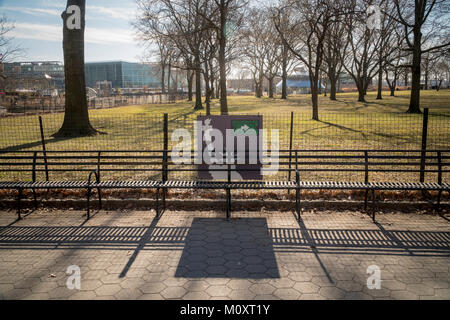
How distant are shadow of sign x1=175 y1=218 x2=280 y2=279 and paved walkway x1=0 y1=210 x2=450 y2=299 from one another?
13mm

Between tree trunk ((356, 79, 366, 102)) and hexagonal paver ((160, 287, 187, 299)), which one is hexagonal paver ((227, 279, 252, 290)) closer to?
hexagonal paver ((160, 287, 187, 299))

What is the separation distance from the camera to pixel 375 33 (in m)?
41.1

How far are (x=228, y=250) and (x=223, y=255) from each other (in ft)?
0.53

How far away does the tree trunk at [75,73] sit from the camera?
14086mm

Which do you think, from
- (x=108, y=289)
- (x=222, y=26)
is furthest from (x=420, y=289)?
(x=222, y=26)

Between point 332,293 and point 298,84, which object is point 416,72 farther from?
point 298,84

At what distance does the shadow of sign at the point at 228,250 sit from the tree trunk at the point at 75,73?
1112cm

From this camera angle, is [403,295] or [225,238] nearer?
[403,295]

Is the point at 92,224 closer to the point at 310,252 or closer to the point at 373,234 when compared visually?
the point at 310,252

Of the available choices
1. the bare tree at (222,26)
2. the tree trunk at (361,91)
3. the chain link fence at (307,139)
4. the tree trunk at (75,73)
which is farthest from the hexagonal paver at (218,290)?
the tree trunk at (361,91)

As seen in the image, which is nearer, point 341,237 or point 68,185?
point 341,237

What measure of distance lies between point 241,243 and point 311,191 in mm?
2393

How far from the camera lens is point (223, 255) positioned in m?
4.61
